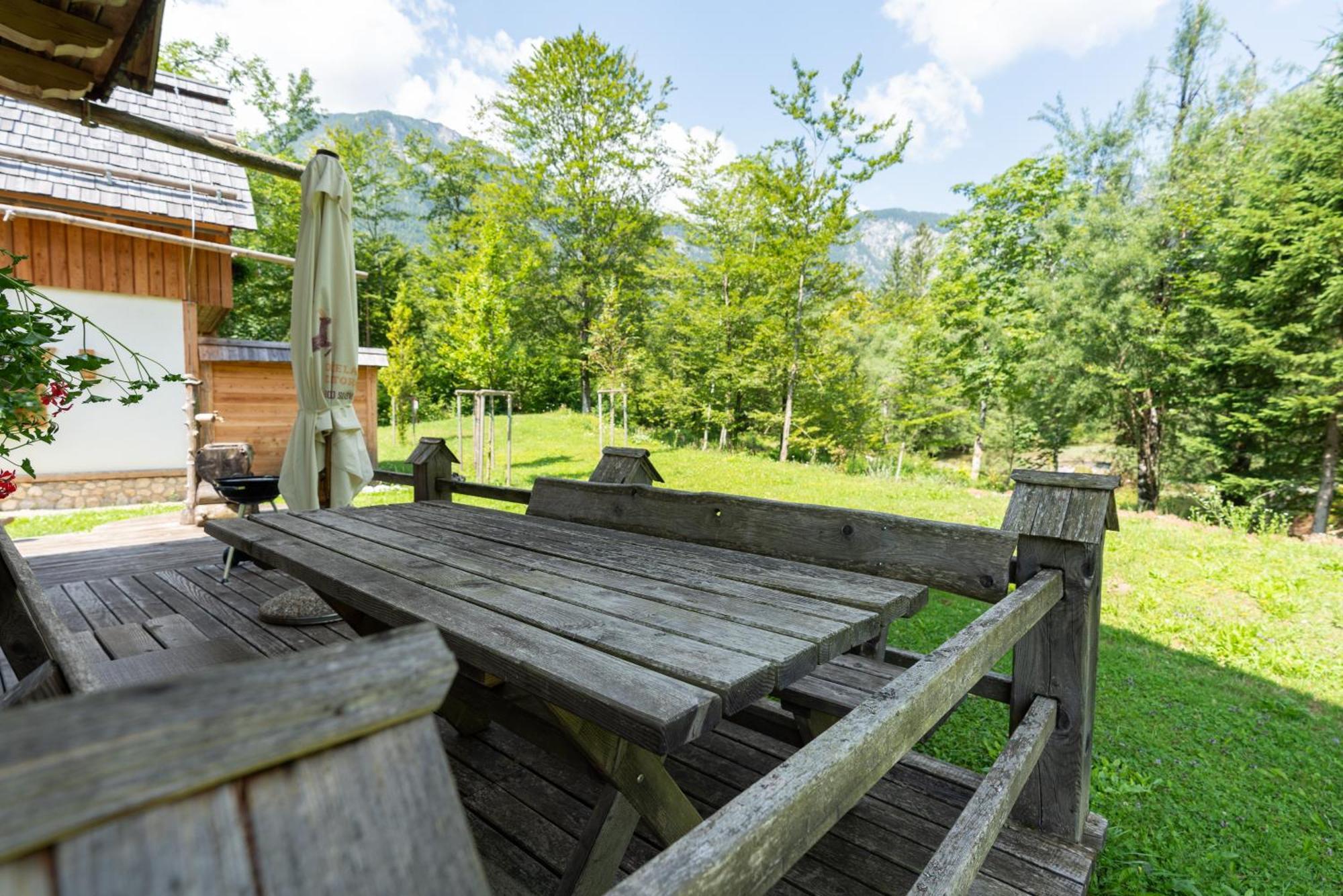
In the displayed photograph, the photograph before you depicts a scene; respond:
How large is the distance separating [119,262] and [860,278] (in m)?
15.0

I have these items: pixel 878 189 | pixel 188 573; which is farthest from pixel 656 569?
pixel 878 189

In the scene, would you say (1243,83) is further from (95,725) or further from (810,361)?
(95,725)

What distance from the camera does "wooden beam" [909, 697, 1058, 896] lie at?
3.36 ft

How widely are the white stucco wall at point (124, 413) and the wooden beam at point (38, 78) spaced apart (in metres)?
6.00

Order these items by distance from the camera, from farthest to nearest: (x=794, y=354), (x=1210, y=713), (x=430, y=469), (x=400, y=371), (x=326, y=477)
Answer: (x=400, y=371) → (x=794, y=354) → (x=430, y=469) → (x=1210, y=713) → (x=326, y=477)

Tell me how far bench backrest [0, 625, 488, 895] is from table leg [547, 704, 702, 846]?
3.22ft

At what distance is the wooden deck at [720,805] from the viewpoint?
6.14 ft

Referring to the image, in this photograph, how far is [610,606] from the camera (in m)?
1.50

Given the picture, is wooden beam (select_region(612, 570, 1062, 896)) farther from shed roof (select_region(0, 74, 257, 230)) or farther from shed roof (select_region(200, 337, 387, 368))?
shed roof (select_region(0, 74, 257, 230))

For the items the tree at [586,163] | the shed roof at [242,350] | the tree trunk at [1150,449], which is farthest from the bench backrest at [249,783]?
the tree at [586,163]

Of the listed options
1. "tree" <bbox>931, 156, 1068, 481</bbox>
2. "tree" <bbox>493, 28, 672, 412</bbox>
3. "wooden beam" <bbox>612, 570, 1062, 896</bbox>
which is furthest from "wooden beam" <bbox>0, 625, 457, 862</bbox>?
"tree" <bbox>493, 28, 672, 412</bbox>

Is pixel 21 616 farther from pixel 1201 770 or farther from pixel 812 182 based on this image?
pixel 812 182

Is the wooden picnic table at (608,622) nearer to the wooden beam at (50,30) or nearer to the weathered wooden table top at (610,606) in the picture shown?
the weathered wooden table top at (610,606)

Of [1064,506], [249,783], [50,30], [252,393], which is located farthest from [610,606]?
[252,393]
